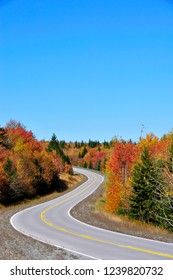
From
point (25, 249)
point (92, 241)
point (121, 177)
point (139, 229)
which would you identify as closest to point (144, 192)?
point (139, 229)

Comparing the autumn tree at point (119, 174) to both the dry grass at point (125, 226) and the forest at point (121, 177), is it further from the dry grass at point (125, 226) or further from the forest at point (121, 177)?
the dry grass at point (125, 226)

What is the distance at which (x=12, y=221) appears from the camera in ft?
91.0

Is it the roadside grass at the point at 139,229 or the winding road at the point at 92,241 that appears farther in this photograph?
the roadside grass at the point at 139,229

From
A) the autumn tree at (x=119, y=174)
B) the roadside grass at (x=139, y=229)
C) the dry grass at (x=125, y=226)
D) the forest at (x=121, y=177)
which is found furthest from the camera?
the autumn tree at (x=119, y=174)

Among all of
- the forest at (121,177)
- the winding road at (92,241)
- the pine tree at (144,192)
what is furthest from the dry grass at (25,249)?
the pine tree at (144,192)

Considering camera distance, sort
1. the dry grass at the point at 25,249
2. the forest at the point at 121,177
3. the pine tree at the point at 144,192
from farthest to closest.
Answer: the pine tree at the point at 144,192 → the forest at the point at 121,177 → the dry grass at the point at 25,249

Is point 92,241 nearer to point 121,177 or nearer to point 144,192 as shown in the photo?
point 144,192

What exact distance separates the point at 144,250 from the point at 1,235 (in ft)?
32.3

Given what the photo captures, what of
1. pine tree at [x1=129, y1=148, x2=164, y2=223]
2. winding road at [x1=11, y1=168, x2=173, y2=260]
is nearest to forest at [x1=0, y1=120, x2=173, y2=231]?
pine tree at [x1=129, y1=148, x2=164, y2=223]

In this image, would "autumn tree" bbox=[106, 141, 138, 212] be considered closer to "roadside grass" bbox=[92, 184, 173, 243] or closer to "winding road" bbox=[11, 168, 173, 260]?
"roadside grass" bbox=[92, 184, 173, 243]

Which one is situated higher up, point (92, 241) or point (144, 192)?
point (144, 192)

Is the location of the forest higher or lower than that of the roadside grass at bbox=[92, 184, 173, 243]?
higher
